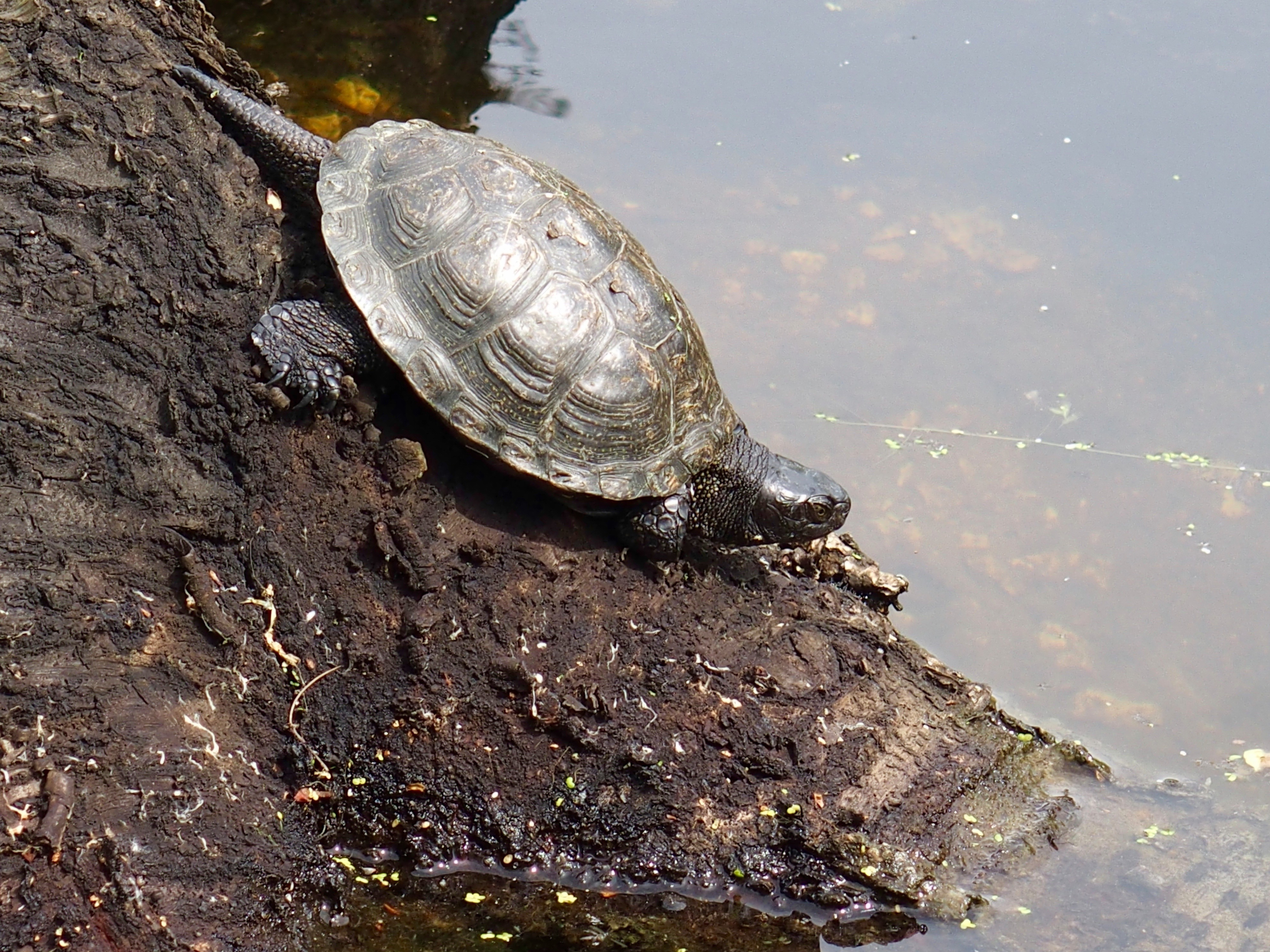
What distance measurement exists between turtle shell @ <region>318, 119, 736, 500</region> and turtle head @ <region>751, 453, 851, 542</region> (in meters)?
0.42

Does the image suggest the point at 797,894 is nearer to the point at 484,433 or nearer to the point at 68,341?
the point at 484,433

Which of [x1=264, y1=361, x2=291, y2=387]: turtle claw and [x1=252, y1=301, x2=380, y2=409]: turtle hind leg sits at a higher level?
[x1=252, y1=301, x2=380, y2=409]: turtle hind leg

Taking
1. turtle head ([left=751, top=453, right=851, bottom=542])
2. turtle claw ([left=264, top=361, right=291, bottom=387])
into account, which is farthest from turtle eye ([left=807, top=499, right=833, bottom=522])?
turtle claw ([left=264, top=361, right=291, bottom=387])

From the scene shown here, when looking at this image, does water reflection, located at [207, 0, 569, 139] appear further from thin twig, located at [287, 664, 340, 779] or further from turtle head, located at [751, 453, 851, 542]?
thin twig, located at [287, 664, 340, 779]

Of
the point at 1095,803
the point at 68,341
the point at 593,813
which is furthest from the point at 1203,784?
the point at 68,341

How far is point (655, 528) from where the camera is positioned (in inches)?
150

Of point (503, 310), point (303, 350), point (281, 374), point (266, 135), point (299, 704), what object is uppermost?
point (266, 135)

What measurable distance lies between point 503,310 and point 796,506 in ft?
4.92

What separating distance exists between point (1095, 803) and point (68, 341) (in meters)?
4.26

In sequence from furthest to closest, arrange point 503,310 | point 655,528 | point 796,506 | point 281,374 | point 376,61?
point 376,61 → point 796,506 → point 655,528 → point 503,310 → point 281,374

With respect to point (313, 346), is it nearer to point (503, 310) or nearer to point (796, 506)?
point (503, 310)

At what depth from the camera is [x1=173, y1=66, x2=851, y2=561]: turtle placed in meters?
3.61

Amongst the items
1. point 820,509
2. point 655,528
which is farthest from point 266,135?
point 820,509

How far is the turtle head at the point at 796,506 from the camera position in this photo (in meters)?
4.23
